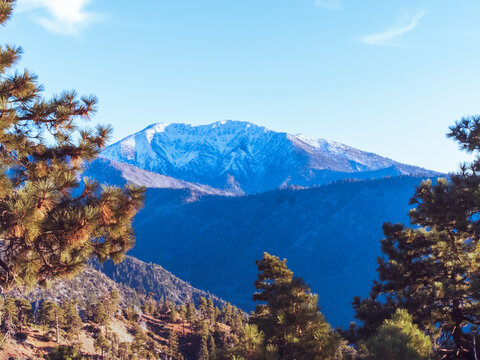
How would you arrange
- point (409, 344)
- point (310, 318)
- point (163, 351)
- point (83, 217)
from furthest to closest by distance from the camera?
1. point (163, 351)
2. point (310, 318)
3. point (409, 344)
4. point (83, 217)

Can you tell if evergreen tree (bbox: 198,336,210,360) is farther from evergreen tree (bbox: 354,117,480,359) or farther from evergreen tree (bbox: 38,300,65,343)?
evergreen tree (bbox: 354,117,480,359)

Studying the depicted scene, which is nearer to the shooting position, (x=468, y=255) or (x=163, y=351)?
(x=468, y=255)

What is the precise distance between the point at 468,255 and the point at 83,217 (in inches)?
595

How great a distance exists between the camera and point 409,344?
25.0 feet

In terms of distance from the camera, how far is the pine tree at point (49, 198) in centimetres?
660

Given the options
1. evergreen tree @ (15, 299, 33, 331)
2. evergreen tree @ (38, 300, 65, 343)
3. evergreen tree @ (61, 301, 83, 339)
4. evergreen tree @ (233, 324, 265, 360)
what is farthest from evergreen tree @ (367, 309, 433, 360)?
evergreen tree @ (61, 301, 83, 339)

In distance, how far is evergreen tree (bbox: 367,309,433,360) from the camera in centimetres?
729

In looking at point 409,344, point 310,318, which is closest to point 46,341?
point 310,318

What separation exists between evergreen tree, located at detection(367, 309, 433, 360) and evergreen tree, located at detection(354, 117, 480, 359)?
193 inches

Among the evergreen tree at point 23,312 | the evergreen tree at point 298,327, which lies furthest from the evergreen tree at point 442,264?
the evergreen tree at point 23,312

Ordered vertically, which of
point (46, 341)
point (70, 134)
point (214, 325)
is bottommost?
point (46, 341)

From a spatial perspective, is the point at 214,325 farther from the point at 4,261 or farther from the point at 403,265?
the point at 4,261

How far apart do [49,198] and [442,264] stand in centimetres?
1528

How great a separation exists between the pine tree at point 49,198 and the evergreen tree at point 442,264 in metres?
10.7
